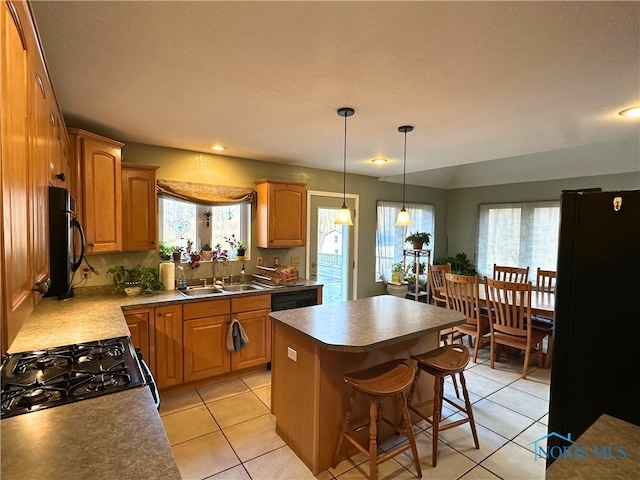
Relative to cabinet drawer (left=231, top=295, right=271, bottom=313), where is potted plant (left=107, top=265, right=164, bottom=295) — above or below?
above

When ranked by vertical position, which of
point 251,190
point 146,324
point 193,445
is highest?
point 251,190

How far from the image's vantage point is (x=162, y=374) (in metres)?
2.93

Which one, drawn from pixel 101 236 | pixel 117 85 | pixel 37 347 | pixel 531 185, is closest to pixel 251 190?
pixel 101 236

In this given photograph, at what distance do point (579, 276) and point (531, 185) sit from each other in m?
5.04

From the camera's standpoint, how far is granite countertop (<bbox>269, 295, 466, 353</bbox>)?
192cm

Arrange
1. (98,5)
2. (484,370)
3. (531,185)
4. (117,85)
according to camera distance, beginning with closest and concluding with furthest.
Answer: (98,5) → (117,85) → (484,370) → (531,185)

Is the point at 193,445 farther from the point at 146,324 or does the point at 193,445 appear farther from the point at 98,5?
the point at 98,5

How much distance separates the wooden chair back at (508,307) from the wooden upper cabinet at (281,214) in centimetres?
225

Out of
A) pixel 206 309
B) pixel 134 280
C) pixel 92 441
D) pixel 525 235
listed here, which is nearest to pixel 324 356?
pixel 92 441

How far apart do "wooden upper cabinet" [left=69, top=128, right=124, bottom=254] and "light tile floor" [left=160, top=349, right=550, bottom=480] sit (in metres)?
1.54

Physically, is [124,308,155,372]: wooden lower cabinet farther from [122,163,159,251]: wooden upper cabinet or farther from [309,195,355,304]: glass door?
[309,195,355,304]: glass door

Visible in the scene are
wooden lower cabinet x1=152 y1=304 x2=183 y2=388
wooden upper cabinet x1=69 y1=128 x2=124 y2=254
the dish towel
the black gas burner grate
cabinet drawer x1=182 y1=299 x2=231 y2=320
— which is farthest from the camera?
the dish towel

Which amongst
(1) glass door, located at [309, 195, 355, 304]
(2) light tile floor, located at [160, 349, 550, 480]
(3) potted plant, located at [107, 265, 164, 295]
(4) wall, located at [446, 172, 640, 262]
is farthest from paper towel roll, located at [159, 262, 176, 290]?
(4) wall, located at [446, 172, 640, 262]

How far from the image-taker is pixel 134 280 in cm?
320
